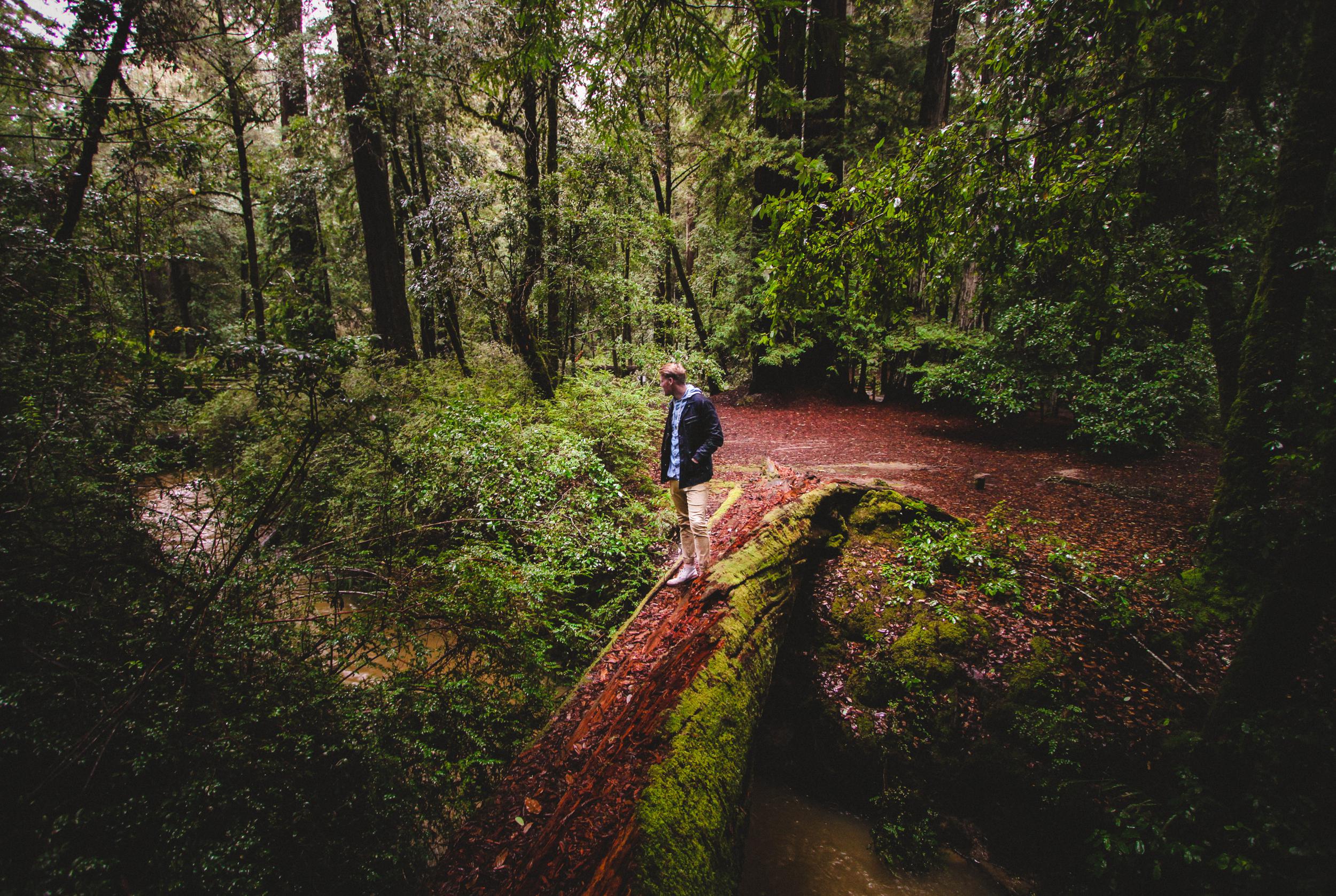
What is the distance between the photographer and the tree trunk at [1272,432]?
2664 mm

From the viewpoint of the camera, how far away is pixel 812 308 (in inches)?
147

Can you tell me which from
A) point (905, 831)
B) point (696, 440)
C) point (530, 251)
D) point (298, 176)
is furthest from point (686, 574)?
point (298, 176)

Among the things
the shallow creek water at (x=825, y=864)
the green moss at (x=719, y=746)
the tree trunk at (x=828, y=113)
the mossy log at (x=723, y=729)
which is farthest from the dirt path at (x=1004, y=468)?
the tree trunk at (x=828, y=113)

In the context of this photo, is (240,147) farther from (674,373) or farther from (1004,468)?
(1004,468)

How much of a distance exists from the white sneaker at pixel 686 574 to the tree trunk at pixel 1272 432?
12.4 ft

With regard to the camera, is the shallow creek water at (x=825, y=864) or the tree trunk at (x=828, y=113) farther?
the tree trunk at (x=828, y=113)

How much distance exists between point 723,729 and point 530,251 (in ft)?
29.3

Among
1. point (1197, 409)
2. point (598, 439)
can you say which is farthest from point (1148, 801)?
point (1197, 409)

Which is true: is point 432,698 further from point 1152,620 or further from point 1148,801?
point 1152,620

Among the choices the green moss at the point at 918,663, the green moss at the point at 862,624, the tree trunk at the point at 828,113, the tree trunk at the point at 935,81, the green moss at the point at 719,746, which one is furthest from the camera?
the tree trunk at the point at 828,113

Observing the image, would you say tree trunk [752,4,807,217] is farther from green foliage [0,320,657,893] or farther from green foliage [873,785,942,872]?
green foliage [873,785,942,872]

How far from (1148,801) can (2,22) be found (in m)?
12.4

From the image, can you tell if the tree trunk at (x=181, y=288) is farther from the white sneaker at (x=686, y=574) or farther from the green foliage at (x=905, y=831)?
the green foliage at (x=905, y=831)

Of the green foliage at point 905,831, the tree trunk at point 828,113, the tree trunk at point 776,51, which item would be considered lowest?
the green foliage at point 905,831
